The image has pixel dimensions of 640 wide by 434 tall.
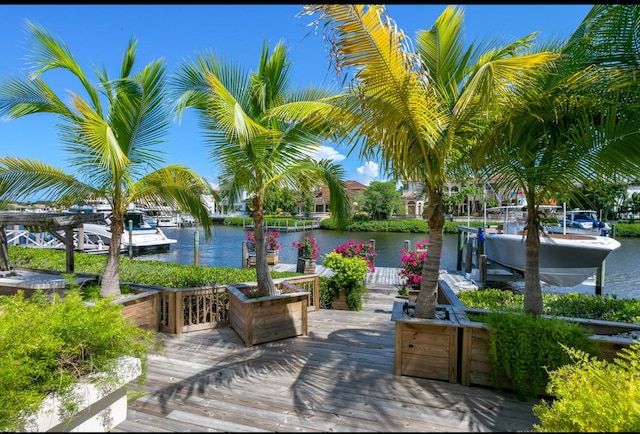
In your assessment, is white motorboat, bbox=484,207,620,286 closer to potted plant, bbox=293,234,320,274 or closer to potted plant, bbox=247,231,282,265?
potted plant, bbox=293,234,320,274

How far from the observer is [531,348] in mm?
2689

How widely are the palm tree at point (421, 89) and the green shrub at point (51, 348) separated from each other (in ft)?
8.31

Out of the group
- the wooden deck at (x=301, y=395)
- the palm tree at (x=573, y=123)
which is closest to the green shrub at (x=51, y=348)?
the wooden deck at (x=301, y=395)

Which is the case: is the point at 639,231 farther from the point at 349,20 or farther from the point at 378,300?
the point at 349,20

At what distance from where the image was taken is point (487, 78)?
224cm

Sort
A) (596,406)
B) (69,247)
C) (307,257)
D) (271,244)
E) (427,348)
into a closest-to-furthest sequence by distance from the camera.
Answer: (596,406)
(427,348)
(69,247)
(307,257)
(271,244)

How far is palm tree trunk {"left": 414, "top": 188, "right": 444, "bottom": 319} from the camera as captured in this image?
3.15 metres

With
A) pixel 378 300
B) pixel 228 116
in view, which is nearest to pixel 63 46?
pixel 228 116

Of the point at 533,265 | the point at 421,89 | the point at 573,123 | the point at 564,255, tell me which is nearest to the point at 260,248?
the point at 421,89

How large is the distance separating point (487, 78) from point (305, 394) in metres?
→ 2.99

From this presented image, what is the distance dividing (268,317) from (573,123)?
3.98 meters

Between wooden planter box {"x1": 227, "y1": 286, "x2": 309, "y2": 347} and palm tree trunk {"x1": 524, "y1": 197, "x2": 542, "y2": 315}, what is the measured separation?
8.71 feet

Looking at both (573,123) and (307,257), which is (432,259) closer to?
(573,123)

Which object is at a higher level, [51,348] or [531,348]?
[51,348]
